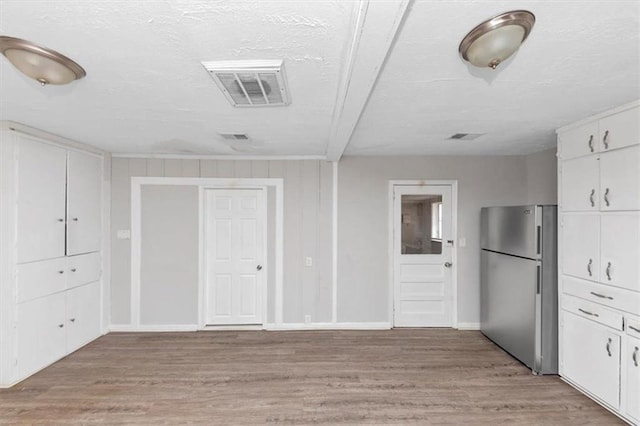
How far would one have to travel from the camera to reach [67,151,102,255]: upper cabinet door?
356cm

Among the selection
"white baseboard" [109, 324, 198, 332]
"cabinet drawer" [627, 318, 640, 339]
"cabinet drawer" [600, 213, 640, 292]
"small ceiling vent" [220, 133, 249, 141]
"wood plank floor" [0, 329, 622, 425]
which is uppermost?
"small ceiling vent" [220, 133, 249, 141]

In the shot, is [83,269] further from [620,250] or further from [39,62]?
[620,250]

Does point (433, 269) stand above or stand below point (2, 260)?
below

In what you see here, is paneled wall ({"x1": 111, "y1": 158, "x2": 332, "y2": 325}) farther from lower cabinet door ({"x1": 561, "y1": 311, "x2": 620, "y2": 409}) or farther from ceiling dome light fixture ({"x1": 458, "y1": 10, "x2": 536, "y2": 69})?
ceiling dome light fixture ({"x1": 458, "y1": 10, "x2": 536, "y2": 69})

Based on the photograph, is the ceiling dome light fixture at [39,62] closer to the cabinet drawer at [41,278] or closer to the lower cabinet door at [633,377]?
the cabinet drawer at [41,278]

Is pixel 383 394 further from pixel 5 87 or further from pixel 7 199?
pixel 7 199

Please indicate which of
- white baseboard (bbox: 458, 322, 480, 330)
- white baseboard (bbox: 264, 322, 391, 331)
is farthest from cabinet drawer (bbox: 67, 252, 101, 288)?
white baseboard (bbox: 458, 322, 480, 330)

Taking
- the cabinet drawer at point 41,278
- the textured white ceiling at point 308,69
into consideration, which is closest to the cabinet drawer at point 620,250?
the textured white ceiling at point 308,69

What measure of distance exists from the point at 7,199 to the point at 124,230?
4.73 ft

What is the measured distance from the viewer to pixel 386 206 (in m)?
4.38

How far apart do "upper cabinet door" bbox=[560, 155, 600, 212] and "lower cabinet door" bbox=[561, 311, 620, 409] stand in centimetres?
101

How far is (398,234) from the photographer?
14.5ft

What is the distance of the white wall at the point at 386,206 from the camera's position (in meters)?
4.34

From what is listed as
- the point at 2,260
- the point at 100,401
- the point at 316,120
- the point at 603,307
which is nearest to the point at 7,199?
the point at 2,260
